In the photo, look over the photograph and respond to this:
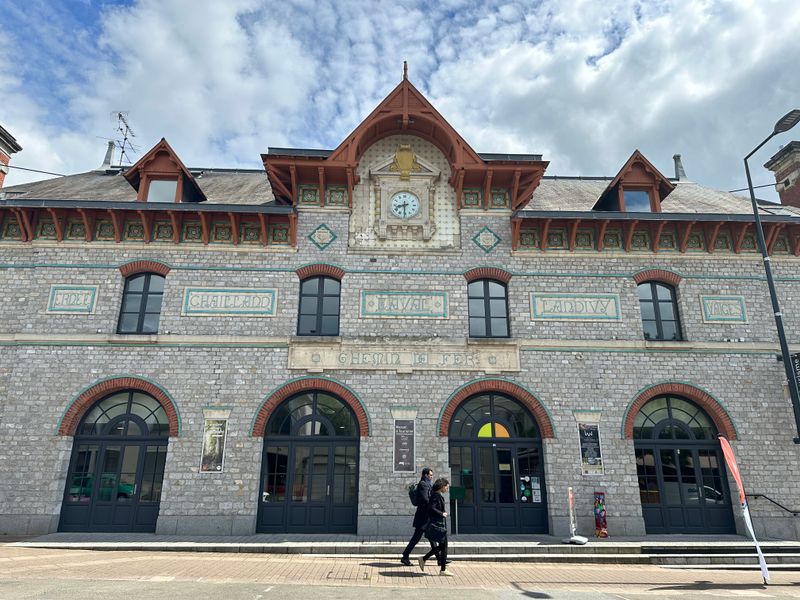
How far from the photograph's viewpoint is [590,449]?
13781mm

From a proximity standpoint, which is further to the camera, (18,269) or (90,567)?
(18,269)

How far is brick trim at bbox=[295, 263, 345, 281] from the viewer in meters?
15.0

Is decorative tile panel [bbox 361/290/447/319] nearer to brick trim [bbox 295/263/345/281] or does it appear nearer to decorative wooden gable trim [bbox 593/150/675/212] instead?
brick trim [bbox 295/263/345/281]

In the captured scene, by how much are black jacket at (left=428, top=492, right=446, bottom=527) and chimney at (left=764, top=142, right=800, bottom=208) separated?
58.8 ft

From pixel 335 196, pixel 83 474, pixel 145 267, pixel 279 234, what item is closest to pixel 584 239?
pixel 335 196

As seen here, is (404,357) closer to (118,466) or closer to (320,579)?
(320,579)

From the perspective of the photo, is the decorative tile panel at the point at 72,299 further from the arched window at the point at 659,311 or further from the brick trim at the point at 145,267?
the arched window at the point at 659,311

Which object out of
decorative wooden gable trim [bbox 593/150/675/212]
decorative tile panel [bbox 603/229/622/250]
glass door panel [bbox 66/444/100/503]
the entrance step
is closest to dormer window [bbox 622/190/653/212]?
decorative wooden gable trim [bbox 593/150/675/212]

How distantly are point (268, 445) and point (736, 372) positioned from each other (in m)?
13.0

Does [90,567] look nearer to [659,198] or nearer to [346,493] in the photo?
[346,493]

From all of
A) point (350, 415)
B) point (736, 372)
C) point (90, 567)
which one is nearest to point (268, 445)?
point (350, 415)

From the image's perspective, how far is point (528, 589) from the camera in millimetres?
8102

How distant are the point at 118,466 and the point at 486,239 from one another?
11845 millimetres

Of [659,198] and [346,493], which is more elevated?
[659,198]
